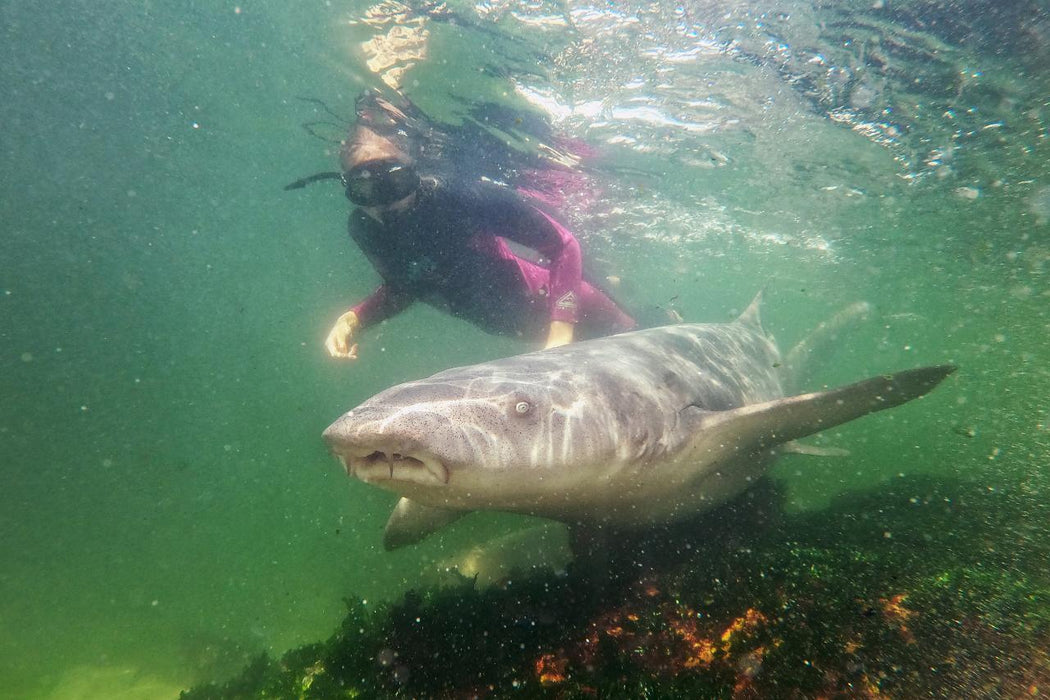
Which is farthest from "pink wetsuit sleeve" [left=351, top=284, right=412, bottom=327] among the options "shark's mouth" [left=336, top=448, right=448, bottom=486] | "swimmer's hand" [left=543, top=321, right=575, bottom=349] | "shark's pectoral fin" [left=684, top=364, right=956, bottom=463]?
"shark's pectoral fin" [left=684, top=364, right=956, bottom=463]

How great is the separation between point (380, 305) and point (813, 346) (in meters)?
9.08

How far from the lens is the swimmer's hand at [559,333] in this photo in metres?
5.80

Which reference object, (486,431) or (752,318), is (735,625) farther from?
(752,318)

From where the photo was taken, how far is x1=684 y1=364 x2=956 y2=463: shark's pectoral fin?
3.59 metres

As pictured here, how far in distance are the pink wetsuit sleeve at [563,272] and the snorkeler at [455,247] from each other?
2cm

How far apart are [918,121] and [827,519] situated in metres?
11.1

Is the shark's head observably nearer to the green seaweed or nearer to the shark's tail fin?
the green seaweed

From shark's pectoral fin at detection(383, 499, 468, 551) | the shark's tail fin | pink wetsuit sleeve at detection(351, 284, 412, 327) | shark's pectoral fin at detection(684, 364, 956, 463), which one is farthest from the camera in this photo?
the shark's tail fin

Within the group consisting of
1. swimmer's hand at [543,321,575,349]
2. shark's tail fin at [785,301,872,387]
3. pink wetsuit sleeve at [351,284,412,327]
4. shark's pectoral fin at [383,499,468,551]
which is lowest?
shark's pectoral fin at [383,499,468,551]

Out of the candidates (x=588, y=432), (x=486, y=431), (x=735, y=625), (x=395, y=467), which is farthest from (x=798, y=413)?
(x=395, y=467)

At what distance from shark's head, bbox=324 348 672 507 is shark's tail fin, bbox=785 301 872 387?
21.1 feet

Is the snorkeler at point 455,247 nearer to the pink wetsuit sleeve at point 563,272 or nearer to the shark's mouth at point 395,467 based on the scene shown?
the pink wetsuit sleeve at point 563,272

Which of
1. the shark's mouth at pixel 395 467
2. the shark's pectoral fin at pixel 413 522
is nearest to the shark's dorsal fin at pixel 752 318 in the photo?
the shark's pectoral fin at pixel 413 522

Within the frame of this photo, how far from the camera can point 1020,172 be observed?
1277 cm
